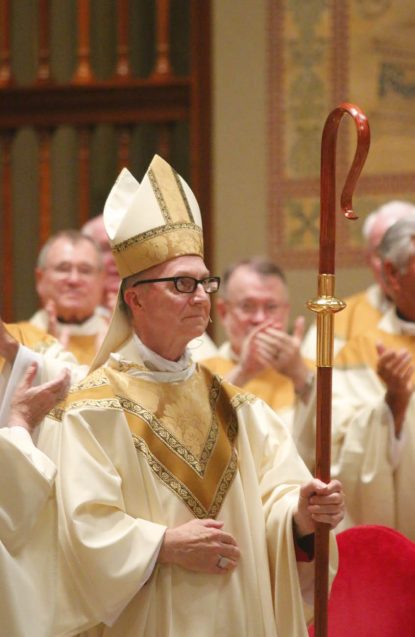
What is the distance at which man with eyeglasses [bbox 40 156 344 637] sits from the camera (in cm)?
393

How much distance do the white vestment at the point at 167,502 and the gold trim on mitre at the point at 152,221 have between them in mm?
295

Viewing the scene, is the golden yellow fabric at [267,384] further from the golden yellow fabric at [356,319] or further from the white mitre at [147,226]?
the white mitre at [147,226]

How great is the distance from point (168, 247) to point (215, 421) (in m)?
0.56

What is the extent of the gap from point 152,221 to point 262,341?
1.64m

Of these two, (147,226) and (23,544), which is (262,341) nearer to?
(147,226)

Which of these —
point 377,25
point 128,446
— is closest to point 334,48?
point 377,25

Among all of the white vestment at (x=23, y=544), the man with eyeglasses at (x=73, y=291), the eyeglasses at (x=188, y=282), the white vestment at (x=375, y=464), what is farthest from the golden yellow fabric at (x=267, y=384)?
the white vestment at (x=23, y=544)

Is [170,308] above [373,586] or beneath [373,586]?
above

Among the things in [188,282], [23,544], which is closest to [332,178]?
[188,282]

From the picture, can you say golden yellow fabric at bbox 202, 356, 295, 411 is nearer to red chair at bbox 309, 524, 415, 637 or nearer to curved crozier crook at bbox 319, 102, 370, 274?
red chair at bbox 309, 524, 415, 637

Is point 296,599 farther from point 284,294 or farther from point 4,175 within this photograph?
point 4,175

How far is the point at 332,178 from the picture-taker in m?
3.99

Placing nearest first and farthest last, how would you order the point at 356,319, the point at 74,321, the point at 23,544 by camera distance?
the point at 23,544
the point at 74,321
the point at 356,319

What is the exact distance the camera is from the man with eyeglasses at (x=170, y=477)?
12.9 feet
